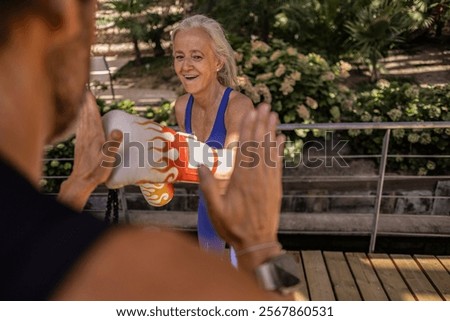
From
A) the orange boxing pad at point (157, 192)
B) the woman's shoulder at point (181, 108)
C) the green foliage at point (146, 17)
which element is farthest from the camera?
the green foliage at point (146, 17)

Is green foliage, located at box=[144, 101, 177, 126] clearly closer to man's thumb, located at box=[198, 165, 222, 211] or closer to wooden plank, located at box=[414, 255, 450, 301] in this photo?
wooden plank, located at box=[414, 255, 450, 301]

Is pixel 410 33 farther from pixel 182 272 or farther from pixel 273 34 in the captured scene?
pixel 182 272

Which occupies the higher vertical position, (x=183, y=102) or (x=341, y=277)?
(x=183, y=102)

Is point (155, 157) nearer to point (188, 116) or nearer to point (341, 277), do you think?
point (188, 116)

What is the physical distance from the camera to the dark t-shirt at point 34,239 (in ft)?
0.98

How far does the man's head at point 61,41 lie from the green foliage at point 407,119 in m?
3.45

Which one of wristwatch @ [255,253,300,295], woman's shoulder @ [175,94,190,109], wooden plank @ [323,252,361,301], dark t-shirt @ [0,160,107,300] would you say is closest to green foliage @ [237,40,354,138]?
wooden plank @ [323,252,361,301]

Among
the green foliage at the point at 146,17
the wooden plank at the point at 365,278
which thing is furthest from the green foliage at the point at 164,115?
the green foliage at the point at 146,17

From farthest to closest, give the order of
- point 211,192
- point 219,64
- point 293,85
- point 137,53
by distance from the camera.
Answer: point 137,53 < point 293,85 < point 219,64 < point 211,192

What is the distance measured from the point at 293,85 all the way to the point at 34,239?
11.7 feet

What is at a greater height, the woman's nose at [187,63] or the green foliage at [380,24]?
the green foliage at [380,24]

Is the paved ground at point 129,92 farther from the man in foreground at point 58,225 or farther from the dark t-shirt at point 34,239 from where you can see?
the dark t-shirt at point 34,239

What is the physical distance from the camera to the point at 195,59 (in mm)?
1850

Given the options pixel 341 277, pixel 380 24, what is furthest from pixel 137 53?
pixel 341 277
